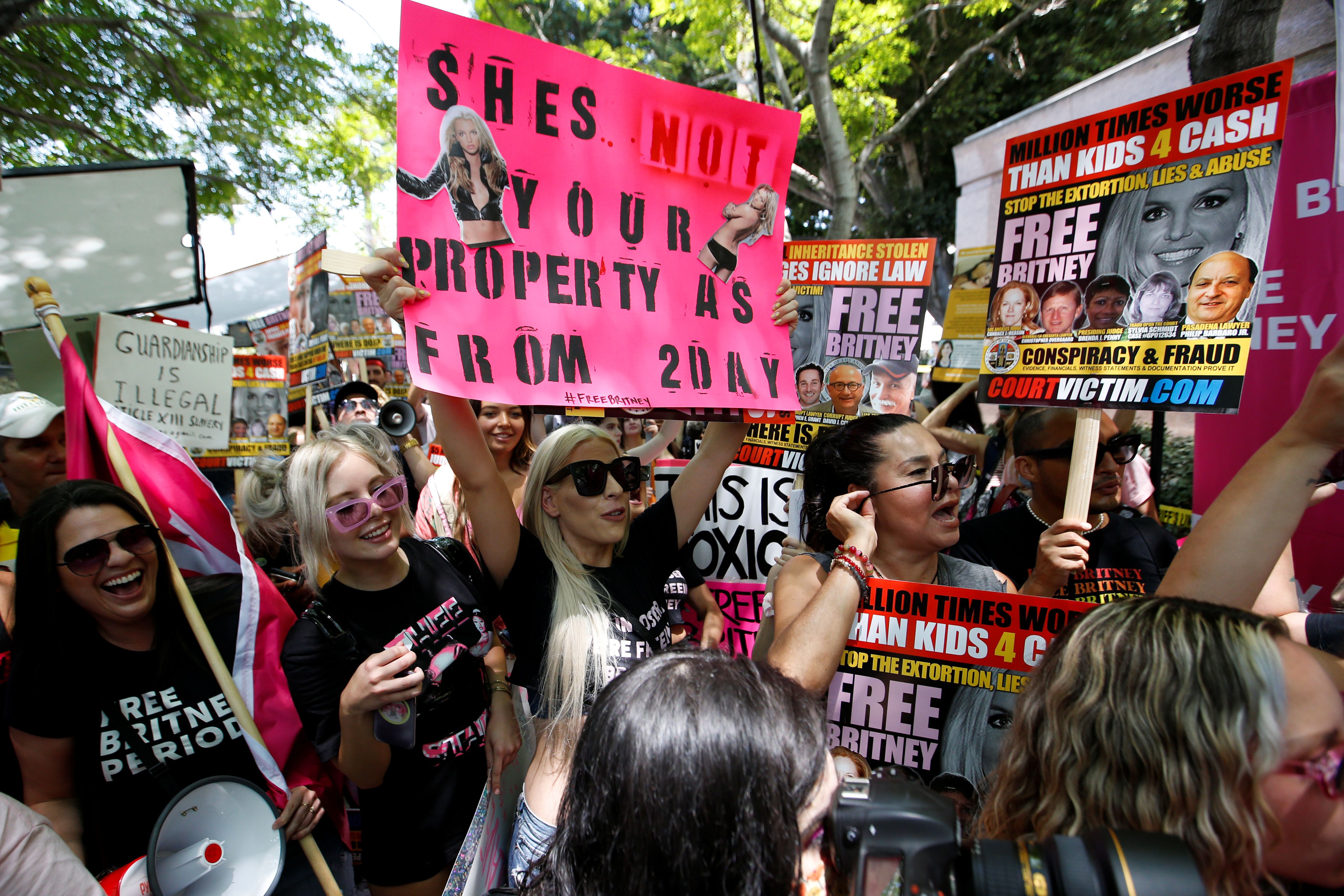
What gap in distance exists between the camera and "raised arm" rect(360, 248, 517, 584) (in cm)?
191

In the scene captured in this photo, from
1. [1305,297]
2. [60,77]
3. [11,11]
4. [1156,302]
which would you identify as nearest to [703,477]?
[1156,302]

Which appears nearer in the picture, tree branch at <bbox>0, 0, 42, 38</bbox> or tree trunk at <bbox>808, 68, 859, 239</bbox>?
tree branch at <bbox>0, 0, 42, 38</bbox>

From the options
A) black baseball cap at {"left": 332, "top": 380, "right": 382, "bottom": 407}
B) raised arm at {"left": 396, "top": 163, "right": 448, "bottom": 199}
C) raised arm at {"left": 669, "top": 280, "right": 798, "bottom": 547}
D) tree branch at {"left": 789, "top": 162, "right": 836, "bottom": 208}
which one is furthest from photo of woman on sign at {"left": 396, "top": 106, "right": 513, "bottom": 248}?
tree branch at {"left": 789, "top": 162, "right": 836, "bottom": 208}

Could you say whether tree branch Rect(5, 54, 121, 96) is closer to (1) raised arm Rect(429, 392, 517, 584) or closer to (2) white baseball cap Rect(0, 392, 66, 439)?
(2) white baseball cap Rect(0, 392, 66, 439)

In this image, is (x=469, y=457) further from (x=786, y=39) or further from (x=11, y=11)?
(x=786, y=39)

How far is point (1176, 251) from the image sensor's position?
1.99 m

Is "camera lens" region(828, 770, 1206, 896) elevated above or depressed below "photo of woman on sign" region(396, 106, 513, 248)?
below

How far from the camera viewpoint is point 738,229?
247cm

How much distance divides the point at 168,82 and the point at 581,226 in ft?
26.2

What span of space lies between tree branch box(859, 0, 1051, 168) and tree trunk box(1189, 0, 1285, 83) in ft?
29.0

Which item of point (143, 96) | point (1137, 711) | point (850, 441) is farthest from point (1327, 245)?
point (143, 96)

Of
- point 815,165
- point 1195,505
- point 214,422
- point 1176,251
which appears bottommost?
point 1195,505

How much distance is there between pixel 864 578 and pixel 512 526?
1.08 m

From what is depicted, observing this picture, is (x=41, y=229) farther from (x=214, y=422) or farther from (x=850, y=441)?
(x=850, y=441)
